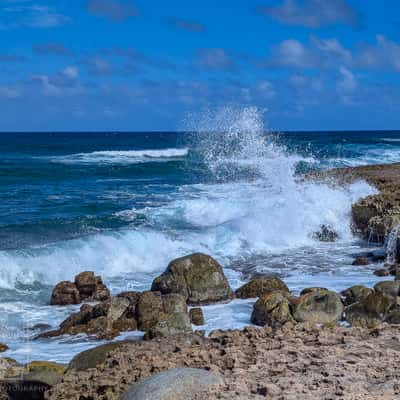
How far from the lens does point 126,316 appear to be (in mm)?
8445

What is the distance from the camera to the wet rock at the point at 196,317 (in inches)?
332

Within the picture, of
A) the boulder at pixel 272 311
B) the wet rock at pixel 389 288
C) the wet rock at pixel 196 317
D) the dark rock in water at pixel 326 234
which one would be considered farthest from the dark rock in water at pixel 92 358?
the dark rock in water at pixel 326 234

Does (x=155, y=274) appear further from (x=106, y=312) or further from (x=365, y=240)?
(x=365, y=240)

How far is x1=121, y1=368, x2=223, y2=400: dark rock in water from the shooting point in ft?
14.1

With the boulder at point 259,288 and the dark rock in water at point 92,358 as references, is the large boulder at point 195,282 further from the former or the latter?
the dark rock in water at point 92,358

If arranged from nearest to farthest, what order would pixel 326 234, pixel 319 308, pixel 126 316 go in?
1. pixel 319 308
2. pixel 126 316
3. pixel 326 234

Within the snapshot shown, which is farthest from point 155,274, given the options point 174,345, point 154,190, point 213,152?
point 213,152

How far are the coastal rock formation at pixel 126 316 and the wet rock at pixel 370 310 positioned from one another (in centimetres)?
202

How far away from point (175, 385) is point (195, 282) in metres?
5.43

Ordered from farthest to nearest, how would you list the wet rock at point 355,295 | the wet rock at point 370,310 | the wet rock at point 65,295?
the wet rock at point 65,295 < the wet rock at point 355,295 < the wet rock at point 370,310

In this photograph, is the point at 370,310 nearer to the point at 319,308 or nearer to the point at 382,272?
the point at 319,308

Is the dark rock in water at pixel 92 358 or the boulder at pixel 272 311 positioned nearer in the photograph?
the dark rock in water at pixel 92 358

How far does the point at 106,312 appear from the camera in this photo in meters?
8.43

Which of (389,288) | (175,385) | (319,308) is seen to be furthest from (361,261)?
(175,385)
